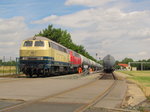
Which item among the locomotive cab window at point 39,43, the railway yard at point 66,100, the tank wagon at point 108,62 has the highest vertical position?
the locomotive cab window at point 39,43

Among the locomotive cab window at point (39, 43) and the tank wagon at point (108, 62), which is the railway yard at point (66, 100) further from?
the tank wagon at point (108, 62)

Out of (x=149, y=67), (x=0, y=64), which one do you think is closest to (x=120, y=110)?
(x=0, y=64)

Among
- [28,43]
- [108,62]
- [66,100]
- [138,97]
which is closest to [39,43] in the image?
[28,43]

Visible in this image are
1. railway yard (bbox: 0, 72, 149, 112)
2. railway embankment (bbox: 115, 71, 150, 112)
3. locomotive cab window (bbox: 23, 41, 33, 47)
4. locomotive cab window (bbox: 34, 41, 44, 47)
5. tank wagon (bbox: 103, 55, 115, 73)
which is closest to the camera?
railway yard (bbox: 0, 72, 149, 112)

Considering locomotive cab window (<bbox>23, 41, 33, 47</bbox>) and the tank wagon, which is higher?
locomotive cab window (<bbox>23, 41, 33, 47</bbox>)

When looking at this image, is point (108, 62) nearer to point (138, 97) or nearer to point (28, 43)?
point (28, 43)

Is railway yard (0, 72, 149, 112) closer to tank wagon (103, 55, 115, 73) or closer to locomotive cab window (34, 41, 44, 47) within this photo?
locomotive cab window (34, 41, 44, 47)

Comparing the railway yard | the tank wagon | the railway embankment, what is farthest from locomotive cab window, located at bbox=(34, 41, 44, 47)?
the tank wagon

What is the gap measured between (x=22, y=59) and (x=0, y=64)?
7.55 metres

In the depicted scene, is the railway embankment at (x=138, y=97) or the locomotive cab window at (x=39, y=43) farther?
the locomotive cab window at (x=39, y=43)

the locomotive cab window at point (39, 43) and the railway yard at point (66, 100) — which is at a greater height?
the locomotive cab window at point (39, 43)

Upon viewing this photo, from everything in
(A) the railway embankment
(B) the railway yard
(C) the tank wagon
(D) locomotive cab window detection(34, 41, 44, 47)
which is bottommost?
(A) the railway embankment

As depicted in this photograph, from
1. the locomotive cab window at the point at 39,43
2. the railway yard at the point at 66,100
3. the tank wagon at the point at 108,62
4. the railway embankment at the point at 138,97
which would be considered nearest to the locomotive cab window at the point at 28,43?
the locomotive cab window at the point at 39,43

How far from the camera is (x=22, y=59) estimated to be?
2814 cm
